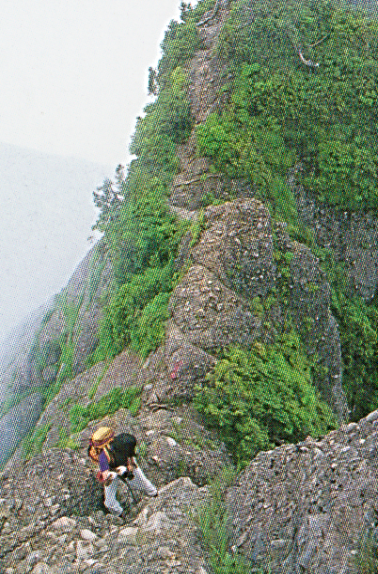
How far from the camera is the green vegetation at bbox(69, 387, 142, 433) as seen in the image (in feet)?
40.2

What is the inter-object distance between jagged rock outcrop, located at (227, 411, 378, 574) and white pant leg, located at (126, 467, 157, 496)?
1.14 m

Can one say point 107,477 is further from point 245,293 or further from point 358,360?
point 358,360

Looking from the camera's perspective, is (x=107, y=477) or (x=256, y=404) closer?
(x=107, y=477)

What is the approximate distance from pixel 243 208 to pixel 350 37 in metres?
7.99

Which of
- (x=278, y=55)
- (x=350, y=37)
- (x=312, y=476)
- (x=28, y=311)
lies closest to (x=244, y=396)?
(x=312, y=476)

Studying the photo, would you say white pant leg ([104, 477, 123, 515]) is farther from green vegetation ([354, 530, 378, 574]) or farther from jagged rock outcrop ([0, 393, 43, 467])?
jagged rock outcrop ([0, 393, 43, 467])

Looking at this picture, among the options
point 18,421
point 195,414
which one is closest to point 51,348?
point 18,421

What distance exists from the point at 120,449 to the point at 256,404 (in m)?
3.19

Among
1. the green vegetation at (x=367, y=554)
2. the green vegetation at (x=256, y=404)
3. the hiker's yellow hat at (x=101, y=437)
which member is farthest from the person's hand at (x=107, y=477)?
the green vegetation at (x=367, y=554)

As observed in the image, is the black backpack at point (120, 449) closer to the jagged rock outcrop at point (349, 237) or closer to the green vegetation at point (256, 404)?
the green vegetation at point (256, 404)

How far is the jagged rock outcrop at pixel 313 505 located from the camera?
21.1ft

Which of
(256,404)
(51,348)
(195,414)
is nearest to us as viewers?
(195,414)

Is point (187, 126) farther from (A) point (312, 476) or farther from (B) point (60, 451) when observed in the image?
(A) point (312, 476)

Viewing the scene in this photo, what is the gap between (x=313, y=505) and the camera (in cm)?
718
